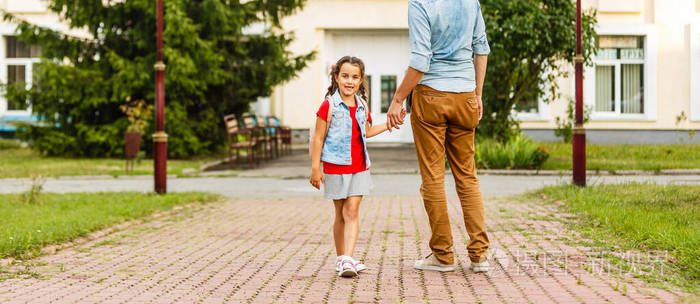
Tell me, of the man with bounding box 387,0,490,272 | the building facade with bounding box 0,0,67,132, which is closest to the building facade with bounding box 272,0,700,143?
the building facade with bounding box 0,0,67,132

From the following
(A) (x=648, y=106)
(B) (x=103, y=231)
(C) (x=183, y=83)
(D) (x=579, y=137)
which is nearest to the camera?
(B) (x=103, y=231)

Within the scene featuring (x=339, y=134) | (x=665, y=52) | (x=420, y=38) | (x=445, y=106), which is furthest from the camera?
(x=665, y=52)

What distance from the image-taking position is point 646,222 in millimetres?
7152

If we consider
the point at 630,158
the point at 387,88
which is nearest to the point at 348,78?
the point at 630,158

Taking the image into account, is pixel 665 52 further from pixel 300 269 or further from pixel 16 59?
pixel 300 269

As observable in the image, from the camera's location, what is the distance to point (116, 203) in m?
10.0

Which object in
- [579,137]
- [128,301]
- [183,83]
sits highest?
[183,83]

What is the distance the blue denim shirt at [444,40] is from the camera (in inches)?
203

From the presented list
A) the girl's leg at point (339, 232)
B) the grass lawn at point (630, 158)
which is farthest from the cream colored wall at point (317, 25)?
the girl's leg at point (339, 232)

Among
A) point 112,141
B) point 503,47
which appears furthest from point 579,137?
point 112,141

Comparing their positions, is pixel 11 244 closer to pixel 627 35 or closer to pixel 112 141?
pixel 112 141

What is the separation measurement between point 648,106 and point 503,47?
1289 centimetres

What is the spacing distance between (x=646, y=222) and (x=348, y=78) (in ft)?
10.7

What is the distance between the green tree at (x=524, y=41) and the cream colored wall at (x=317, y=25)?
10840mm
